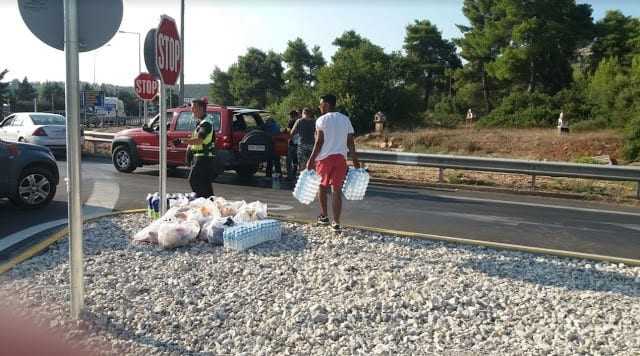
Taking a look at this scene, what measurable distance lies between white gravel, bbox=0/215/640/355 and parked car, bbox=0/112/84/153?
13.1 metres

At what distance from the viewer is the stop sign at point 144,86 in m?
17.2

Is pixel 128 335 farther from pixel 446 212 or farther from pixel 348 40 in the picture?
pixel 348 40

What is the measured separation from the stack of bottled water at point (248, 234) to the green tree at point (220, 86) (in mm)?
67190

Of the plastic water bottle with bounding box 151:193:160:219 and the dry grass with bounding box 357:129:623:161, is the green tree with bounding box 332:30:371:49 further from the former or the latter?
the plastic water bottle with bounding box 151:193:160:219

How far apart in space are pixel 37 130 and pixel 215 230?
14.0 metres

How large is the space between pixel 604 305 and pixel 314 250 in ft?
8.57

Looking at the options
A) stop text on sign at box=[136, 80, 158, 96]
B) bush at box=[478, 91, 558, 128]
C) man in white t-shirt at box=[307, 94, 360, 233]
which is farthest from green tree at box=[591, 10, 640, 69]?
man in white t-shirt at box=[307, 94, 360, 233]

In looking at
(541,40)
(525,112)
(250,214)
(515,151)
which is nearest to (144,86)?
(250,214)

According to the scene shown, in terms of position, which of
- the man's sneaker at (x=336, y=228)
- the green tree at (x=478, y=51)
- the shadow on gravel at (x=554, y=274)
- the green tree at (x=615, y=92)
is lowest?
the shadow on gravel at (x=554, y=274)

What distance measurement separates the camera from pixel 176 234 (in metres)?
5.73

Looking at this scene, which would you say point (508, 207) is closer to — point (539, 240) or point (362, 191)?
point (539, 240)

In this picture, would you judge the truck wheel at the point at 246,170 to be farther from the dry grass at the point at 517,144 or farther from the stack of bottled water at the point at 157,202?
the dry grass at the point at 517,144

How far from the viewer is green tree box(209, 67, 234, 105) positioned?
7216 centimetres

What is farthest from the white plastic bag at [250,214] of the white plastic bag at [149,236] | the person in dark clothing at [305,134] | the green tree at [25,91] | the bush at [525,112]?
the green tree at [25,91]
